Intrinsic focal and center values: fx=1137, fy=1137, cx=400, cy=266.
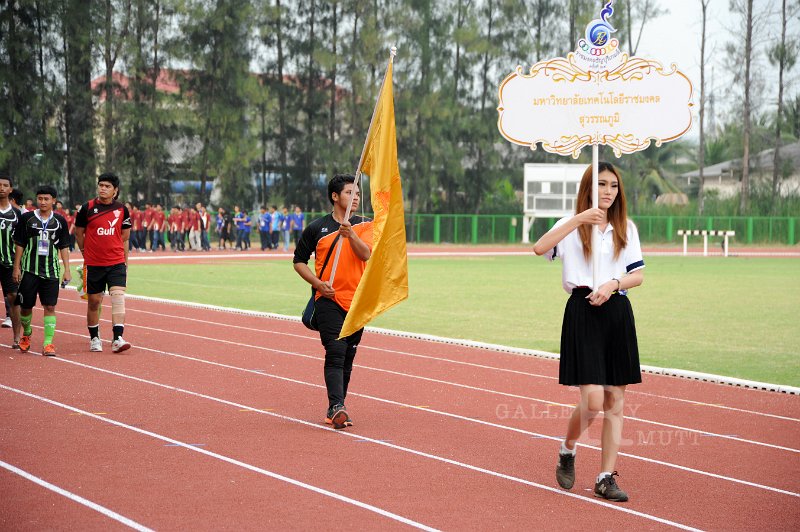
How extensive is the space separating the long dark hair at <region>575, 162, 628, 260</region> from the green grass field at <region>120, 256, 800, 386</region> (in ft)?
17.4

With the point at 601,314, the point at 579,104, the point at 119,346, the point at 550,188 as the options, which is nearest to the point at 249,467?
the point at 601,314

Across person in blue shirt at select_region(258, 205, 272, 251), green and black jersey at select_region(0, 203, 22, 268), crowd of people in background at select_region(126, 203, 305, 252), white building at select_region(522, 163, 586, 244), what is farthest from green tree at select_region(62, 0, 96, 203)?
green and black jersey at select_region(0, 203, 22, 268)

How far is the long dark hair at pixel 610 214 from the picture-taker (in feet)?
21.2

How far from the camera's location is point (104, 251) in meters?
12.8

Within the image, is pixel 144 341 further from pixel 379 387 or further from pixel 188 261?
pixel 188 261

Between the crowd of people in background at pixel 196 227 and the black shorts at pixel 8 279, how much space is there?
1217 inches

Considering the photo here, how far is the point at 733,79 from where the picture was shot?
6631 cm

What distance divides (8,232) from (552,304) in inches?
404

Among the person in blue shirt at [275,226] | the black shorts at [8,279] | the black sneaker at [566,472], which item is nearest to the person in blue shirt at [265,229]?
the person in blue shirt at [275,226]

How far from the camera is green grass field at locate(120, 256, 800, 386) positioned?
13664 mm

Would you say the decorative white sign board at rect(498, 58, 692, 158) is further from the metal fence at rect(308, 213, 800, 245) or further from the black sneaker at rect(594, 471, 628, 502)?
the black sneaker at rect(594, 471, 628, 502)

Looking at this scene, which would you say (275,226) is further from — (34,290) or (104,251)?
(104,251)

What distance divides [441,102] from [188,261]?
2800cm

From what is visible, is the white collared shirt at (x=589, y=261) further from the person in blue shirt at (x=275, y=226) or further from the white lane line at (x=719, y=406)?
the person in blue shirt at (x=275, y=226)
